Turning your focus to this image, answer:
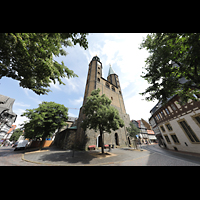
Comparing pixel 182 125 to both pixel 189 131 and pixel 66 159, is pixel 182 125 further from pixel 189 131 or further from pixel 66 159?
pixel 66 159

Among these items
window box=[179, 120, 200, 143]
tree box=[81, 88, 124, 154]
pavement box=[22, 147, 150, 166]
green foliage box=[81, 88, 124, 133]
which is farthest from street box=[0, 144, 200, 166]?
window box=[179, 120, 200, 143]

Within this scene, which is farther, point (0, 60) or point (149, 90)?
point (149, 90)

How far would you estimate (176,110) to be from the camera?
1435 centimetres

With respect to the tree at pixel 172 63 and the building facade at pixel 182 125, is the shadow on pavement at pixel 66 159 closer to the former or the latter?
the tree at pixel 172 63

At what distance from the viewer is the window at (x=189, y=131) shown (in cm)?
1164

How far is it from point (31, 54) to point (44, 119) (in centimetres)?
1506

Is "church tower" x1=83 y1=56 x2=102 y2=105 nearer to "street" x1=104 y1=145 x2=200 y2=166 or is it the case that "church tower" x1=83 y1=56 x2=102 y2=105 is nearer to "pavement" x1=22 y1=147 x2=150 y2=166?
"pavement" x1=22 y1=147 x2=150 y2=166

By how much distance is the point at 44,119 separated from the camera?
16.0 metres

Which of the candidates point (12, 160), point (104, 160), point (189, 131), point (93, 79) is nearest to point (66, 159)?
point (104, 160)

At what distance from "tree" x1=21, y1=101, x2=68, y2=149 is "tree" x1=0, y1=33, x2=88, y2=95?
35.9 feet
